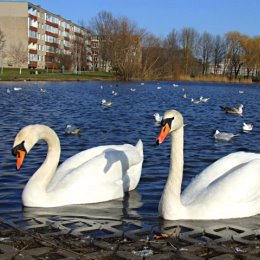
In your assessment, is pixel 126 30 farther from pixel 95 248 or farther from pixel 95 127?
pixel 95 248

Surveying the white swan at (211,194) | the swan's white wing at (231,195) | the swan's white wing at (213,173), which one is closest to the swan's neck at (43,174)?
the white swan at (211,194)

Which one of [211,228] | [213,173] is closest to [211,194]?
[211,228]

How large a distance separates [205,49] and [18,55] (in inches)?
1830

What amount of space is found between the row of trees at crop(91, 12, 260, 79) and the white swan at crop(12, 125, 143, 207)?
63.4 metres

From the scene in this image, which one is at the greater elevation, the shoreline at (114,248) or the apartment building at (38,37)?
the apartment building at (38,37)

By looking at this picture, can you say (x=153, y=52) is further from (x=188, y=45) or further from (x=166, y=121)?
(x=166, y=121)

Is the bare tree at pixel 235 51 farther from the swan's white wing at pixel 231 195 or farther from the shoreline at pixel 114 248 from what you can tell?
the shoreline at pixel 114 248

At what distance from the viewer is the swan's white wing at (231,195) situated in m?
6.10

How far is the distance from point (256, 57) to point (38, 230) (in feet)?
327

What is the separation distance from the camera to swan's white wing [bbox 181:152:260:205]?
647cm

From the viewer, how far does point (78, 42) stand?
10112cm

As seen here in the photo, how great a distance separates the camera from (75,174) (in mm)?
7148

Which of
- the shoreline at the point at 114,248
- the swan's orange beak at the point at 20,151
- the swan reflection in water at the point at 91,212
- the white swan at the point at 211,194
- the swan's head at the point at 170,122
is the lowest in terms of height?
the swan reflection in water at the point at 91,212

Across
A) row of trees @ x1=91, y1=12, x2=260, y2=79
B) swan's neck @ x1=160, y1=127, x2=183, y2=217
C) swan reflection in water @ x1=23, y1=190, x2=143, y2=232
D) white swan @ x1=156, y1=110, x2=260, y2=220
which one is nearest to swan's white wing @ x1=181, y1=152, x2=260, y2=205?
white swan @ x1=156, y1=110, x2=260, y2=220
